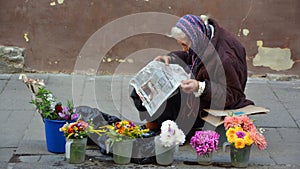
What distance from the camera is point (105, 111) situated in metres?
5.69

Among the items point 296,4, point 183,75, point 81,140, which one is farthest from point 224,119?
point 296,4

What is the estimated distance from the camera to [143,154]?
4516 millimetres

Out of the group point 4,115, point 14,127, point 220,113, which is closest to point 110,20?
point 4,115

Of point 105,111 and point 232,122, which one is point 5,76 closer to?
point 105,111

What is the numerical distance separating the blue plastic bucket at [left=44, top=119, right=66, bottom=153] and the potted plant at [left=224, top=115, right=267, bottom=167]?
121cm

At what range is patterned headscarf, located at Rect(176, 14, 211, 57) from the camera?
4676mm

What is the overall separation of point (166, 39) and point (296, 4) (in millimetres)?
1440

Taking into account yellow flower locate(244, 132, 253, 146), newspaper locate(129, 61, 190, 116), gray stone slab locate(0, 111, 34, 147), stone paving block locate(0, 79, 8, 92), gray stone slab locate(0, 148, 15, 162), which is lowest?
gray stone slab locate(0, 148, 15, 162)

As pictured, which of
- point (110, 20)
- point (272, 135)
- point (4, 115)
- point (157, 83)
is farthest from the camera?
point (110, 20)

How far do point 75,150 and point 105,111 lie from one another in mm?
1313

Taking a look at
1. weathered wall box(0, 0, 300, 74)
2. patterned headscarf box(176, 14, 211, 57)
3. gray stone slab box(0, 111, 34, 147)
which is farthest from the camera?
weathered wall box(0, 0, 300, 74)

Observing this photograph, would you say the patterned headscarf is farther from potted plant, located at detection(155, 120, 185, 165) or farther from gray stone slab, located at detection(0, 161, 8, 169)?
gray stone slab, located at detection(0, 161, 8, 169)

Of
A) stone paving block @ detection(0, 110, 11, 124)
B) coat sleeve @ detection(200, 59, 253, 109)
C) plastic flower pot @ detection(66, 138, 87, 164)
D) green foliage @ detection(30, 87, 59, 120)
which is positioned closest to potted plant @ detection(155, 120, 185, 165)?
coat sleeve @ detection(200, 59, 253, 109)

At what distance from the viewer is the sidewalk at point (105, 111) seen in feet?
15.0
